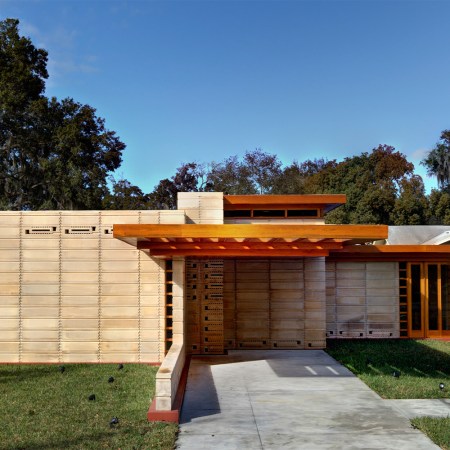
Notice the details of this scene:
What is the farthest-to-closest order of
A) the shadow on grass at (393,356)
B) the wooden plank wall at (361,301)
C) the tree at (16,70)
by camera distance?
the tree at (16,70) → the wooden plank wall at (361,301) → the shadow on grass at (393,356)

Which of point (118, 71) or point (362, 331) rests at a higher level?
point (118, 71)

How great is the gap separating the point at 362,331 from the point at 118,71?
20.7 metres

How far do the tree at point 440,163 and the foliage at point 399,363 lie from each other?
126 ft

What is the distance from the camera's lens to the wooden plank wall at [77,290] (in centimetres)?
1298

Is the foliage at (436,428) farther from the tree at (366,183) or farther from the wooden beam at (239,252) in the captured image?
the tree at (366,183)

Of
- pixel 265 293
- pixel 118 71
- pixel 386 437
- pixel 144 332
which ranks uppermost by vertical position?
pixel 118 71

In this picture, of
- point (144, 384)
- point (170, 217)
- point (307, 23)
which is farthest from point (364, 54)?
point (144, 384)

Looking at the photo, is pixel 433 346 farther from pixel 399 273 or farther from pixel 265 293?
pixel 265 293

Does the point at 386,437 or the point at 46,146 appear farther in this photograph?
the point at 46,146

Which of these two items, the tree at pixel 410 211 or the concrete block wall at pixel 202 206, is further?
the tree at pixel 410 211

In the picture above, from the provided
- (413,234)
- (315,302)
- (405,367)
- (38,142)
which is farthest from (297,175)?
(405,367)

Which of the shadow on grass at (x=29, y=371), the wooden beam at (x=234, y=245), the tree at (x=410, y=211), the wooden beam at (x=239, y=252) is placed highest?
the tree at (x=410, y=211)

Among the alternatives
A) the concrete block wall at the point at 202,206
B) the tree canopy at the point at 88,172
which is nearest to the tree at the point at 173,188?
the tree canopy at the point at 88,172

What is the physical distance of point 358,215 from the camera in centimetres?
3997
